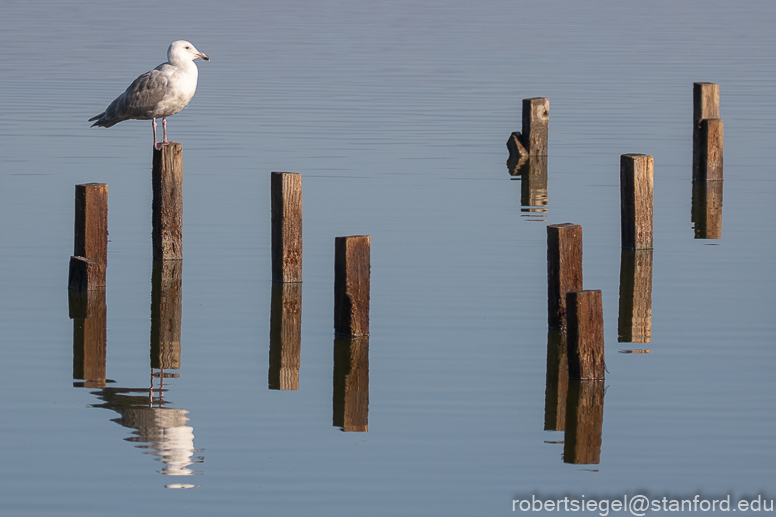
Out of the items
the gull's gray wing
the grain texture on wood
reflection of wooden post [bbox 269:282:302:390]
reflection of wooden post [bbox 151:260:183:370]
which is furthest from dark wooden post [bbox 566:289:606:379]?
the gull's gray wing

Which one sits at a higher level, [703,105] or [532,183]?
[703,105]

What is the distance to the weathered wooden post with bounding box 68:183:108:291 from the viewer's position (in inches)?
585

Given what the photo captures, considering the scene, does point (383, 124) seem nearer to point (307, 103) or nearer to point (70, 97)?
point (307, 103)

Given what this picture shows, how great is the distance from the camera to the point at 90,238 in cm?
1496

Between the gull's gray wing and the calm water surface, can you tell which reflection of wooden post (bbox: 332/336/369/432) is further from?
the gull's gray wing

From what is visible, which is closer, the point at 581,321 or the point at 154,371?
the point at 581,321

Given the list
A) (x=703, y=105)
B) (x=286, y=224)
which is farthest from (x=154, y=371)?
(x=703, y=105)

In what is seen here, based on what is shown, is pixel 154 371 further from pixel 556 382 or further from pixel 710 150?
pixel 710 150

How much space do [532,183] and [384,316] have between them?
9776mm

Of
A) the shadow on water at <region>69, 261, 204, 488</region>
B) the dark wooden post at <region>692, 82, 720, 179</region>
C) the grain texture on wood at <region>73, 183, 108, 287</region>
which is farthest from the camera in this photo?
the dark wooden post at <region>692, 82, 720, 179</region>

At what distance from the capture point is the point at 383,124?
30.8 m

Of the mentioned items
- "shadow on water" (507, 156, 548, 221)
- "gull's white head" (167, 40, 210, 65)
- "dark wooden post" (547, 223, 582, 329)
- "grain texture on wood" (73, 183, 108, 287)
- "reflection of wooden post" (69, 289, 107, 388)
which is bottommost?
"reflection of wooden post" (69, 289, 107, 388)

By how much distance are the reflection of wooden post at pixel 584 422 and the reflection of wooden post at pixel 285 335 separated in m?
2.53

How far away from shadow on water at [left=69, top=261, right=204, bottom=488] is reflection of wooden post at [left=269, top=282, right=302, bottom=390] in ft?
3.13
